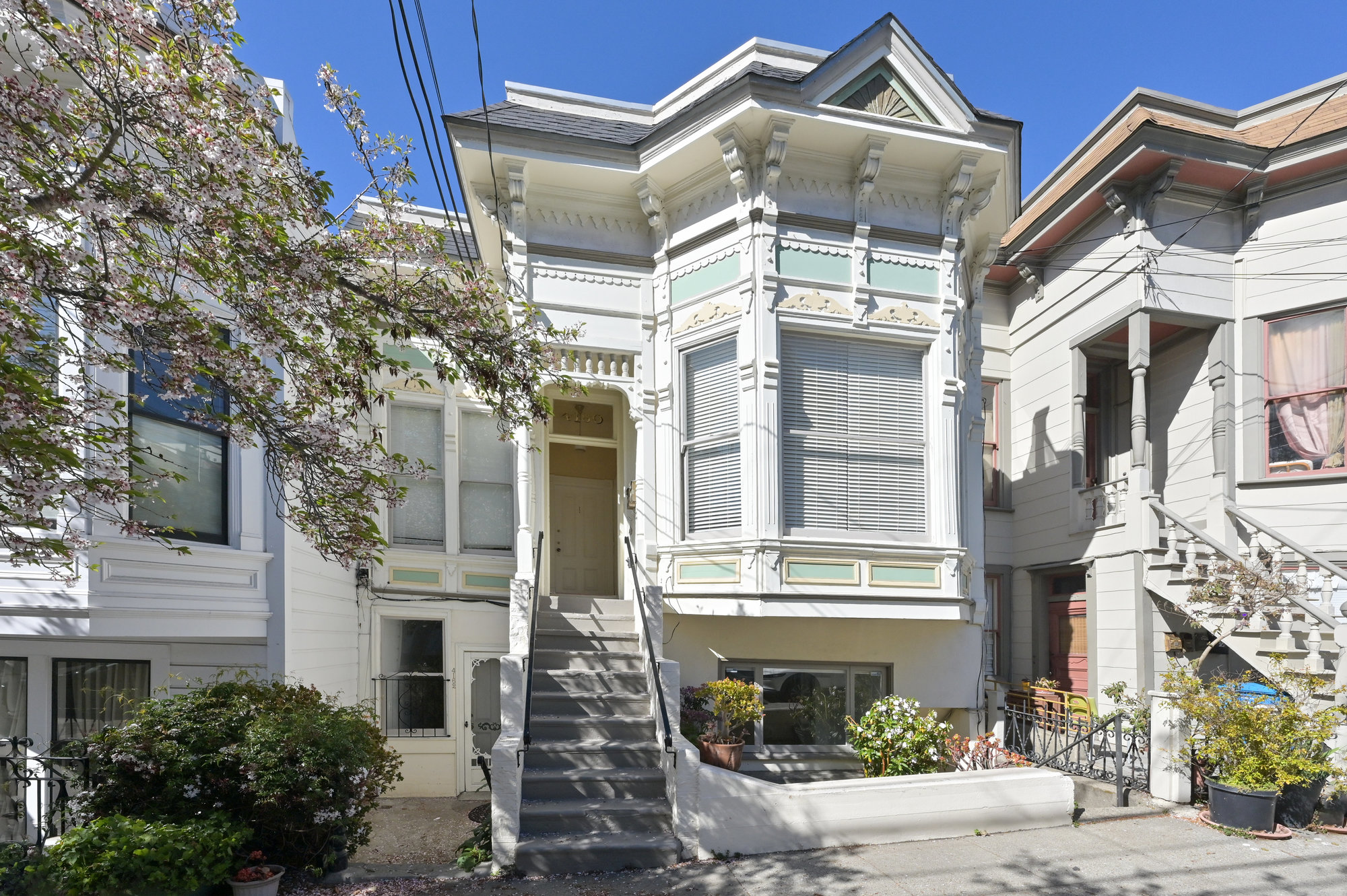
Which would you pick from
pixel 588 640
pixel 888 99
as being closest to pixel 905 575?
pixel 588 640

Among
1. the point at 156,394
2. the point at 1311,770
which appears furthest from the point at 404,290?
the point at 1311,770

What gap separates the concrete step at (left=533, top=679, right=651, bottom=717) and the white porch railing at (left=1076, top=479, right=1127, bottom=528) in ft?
23.3

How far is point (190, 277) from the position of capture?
522 cm

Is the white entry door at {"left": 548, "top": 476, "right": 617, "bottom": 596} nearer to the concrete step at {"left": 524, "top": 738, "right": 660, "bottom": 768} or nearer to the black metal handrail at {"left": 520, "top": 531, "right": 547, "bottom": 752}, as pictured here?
the black metal handrail at {"left": 520, "top": 531, "right": 547, "bottom": 752}

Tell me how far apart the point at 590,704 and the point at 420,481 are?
14.9 ft

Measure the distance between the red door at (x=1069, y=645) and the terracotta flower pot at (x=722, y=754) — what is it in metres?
6.61

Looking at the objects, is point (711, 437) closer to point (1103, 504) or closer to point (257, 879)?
point (257, 879)

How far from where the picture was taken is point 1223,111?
12031 millimetres

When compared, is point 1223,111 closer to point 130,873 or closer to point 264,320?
point 264,320

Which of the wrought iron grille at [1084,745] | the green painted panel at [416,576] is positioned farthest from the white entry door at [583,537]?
the wrought iron grille at [1084,745]

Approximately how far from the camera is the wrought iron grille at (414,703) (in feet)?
35.9

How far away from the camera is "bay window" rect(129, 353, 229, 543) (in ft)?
24.0

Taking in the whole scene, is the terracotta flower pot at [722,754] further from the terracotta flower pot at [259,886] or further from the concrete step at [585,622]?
the terracotta flower pot at [259,886]

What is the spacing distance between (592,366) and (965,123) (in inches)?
192
